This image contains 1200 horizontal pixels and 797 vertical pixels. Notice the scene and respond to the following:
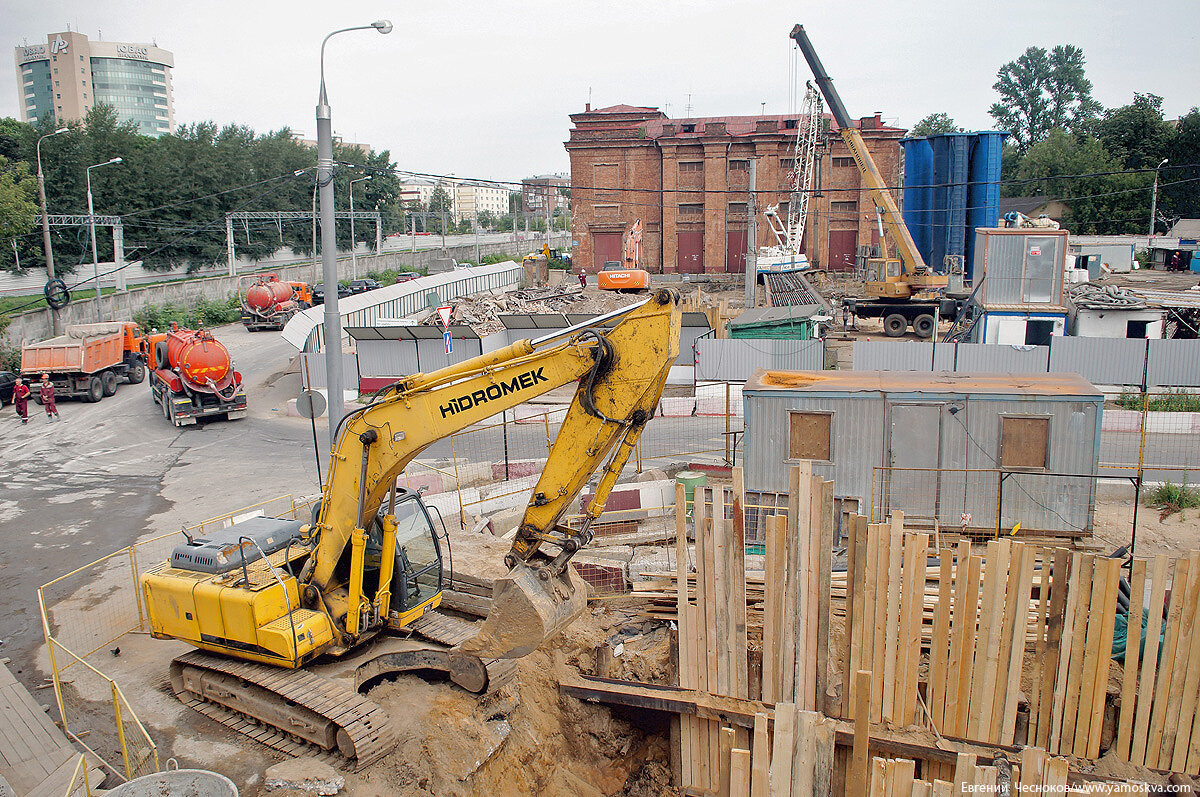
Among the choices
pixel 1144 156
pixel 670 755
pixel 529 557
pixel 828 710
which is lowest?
pixel 670 755

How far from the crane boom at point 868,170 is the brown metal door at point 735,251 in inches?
628

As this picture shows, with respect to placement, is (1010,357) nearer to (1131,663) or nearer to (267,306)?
(1131,663)

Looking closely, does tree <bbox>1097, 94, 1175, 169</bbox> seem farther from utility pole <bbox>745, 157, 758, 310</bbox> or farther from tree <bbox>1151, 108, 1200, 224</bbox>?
utility pole <bbox>745, 157, 758, 310</bbox>

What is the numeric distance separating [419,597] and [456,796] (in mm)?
2244

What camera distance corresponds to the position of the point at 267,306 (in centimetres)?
3994

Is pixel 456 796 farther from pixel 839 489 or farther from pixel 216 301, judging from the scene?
pixel 216 301

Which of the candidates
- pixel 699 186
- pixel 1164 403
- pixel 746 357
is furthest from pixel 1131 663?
pixel 699 186

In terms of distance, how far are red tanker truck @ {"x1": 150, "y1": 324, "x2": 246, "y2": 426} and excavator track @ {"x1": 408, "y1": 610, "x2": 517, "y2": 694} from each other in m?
16.5

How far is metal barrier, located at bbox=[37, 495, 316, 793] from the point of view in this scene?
8117 mm

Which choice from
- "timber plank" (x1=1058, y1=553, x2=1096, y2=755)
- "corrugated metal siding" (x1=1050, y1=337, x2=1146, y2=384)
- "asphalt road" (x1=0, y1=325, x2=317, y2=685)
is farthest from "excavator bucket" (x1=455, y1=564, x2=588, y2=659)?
"corrugated metal siding" (x1=1050, y1=337, x2=1146, y2=384)

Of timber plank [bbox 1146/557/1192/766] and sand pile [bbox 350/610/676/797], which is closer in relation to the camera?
timber plank [bbox 1146/557/1192/766]

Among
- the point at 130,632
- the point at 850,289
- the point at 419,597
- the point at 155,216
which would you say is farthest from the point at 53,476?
the point at 155,216

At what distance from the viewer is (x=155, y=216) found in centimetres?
5619

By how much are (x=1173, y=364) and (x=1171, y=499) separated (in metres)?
10.3
